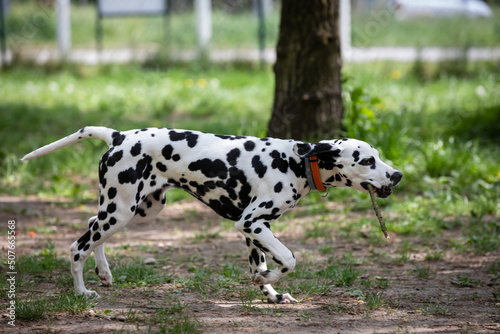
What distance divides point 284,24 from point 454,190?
8.18 feet

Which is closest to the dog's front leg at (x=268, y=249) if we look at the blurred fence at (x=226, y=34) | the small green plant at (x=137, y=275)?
the small green plant at (x=137, y=275)

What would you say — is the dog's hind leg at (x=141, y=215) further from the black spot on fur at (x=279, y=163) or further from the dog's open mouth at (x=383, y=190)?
the dog's open mouth at (x=383, y=190)

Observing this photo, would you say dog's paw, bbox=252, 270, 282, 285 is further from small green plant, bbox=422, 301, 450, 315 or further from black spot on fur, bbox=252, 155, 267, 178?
small green plant, bbox=422, 301, 450, 315

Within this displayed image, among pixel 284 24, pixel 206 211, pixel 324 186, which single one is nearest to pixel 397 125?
pixel 284 24

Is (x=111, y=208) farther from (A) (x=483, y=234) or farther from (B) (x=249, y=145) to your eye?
(A) (x=483, y=234)

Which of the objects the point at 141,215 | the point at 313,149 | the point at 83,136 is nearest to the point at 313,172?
the point at 313,149

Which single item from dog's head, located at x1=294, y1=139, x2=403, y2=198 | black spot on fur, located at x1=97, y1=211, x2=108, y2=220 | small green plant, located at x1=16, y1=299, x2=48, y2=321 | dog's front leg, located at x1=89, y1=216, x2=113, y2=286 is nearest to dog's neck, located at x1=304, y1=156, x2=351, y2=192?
dog's head, located at x1=294, y1=139, x2=403, y2=198

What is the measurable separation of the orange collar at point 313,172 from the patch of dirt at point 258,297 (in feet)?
2.60

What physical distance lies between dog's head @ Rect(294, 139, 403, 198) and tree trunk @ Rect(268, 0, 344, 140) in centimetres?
286

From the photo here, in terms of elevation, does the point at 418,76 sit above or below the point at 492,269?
above

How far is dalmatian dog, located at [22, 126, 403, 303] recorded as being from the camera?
402 centimetres

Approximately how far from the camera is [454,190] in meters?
6.70

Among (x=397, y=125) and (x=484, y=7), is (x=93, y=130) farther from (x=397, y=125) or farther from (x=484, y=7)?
(x=484, y=7)

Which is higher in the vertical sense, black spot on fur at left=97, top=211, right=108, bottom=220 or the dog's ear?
the dog's ear
